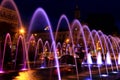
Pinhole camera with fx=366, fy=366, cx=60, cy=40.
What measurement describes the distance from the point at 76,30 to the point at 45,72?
9800 centimetres

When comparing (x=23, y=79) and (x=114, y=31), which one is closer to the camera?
(x=23, y=79)

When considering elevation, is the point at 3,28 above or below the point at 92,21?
below

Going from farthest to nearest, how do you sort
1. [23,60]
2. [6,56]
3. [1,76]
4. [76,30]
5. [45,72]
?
[76,30]
[23,60]
[6,56]
[45,72]
[1,76]

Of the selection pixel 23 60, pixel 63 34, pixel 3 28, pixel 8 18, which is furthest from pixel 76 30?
pixel 23 60

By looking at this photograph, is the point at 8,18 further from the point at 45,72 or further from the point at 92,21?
the point at 45,72

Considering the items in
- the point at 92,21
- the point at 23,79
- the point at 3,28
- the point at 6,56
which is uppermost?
the point at 92,21

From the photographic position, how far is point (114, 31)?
10519 centimetres

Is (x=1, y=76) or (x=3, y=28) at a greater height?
(x=3, y=28)

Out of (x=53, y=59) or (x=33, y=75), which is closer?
(x=33, y=75)

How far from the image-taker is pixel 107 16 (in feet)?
343

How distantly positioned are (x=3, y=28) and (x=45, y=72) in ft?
139

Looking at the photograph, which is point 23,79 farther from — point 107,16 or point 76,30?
point 76,30

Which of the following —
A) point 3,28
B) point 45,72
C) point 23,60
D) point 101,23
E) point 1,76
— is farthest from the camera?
point 101,23

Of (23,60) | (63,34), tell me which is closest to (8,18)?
(63,34)
